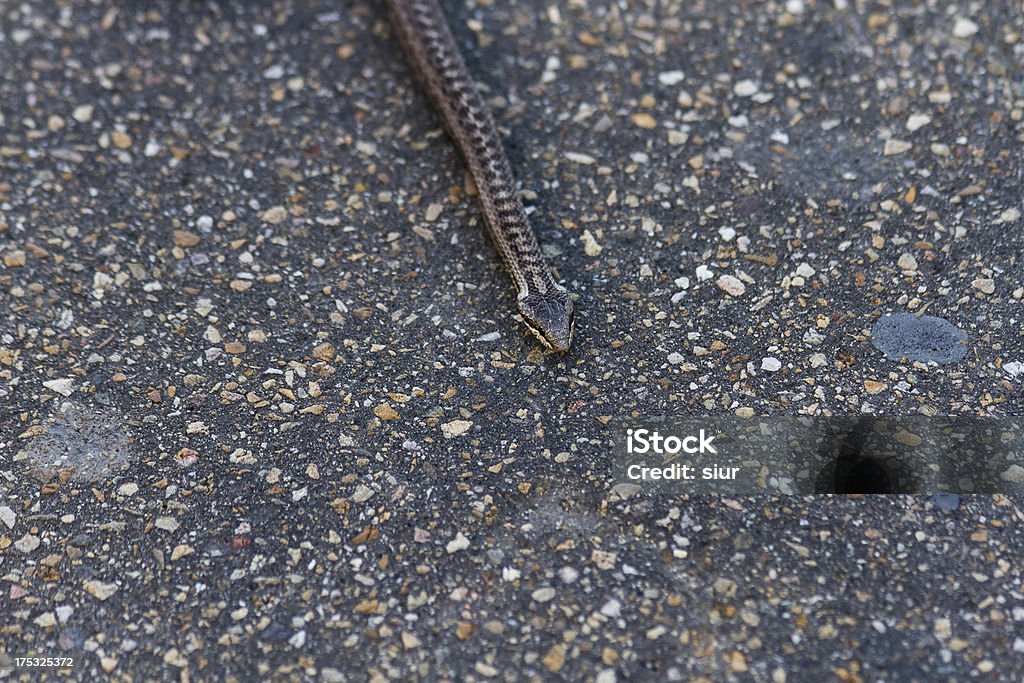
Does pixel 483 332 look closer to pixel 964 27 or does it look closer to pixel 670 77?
pixel 670 77

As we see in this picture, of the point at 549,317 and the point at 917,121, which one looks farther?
the point at 917,121

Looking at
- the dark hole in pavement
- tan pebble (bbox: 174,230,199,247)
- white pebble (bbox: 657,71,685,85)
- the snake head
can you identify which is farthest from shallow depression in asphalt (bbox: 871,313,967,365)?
tan pebble (bbox: 174,230,199,247)

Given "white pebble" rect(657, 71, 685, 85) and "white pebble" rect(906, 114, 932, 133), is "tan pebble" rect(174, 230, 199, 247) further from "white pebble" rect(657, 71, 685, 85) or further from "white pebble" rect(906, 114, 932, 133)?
"white pebble" rect(906, 114, 932, 133)

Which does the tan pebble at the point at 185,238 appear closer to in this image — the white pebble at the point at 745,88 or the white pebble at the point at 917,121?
the white pebble at the point at 745,88

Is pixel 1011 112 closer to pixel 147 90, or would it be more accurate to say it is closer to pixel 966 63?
pixel 966 63

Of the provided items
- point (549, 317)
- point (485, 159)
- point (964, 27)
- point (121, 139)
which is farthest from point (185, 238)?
point (964, 27)

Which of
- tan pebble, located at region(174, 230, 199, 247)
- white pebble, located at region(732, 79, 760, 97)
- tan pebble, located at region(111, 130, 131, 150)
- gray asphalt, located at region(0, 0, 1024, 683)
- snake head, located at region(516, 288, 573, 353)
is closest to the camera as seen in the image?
gray asphalt, located at region(0, 0, 1024, 683)
